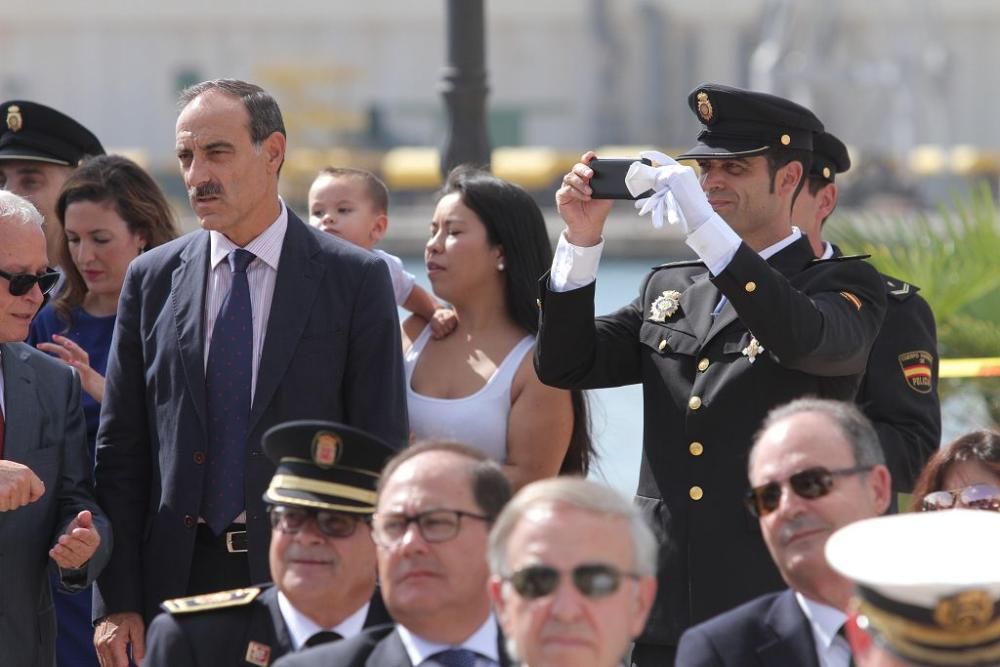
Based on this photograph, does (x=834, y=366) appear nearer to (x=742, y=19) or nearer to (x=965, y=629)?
(x=965, y=629)

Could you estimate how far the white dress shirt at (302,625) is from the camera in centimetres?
378

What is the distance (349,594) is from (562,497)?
72 cm

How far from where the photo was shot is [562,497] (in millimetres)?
3238

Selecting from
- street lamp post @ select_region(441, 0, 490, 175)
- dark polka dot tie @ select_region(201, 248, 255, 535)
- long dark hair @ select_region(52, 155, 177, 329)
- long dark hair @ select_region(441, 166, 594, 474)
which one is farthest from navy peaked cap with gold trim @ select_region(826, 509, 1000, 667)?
street lamp post @ select_region(441, 0, 490, 175)

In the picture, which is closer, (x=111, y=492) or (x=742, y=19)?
(x=111, y=492)

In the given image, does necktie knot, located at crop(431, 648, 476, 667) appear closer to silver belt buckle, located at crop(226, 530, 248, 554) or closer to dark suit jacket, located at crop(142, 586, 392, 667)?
dark suit jacket, located at crop(142, 586, 392, 667)

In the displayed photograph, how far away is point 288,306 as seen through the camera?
4.59 meters

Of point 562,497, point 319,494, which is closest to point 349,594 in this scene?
point 319,494

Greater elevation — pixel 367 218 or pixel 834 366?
pixel 367 218

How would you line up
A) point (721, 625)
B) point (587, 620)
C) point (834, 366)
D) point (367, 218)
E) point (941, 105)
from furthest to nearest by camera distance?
point (941, 105)
point (367, 218)
point (834, 366)
point (721, 625)
point (587, 620)

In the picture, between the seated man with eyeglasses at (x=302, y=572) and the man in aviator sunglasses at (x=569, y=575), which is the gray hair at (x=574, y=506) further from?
the seated man with eyeglasses at (x=302, y=572)

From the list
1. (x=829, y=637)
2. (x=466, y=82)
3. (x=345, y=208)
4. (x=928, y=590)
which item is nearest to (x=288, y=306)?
(x=345, y=208)

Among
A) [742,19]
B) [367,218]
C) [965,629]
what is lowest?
[965,629]

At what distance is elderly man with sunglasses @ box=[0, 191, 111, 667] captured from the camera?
4.55 metres
